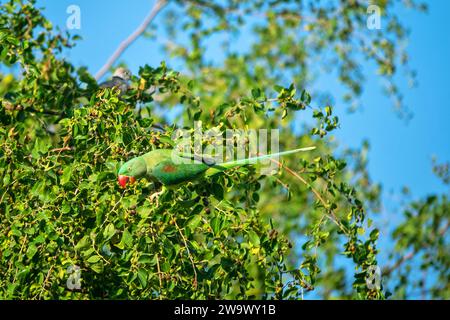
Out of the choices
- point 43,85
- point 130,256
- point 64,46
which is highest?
point 64,46

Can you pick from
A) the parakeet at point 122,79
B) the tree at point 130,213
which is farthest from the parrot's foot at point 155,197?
the parakeet at point 122,79

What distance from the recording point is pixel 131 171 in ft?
12.1

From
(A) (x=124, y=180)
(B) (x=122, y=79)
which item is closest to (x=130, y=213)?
(A) (x=124, y=180)

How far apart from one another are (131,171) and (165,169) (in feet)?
0.55

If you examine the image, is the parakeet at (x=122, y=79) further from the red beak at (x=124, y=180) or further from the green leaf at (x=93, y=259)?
the green leaf at (x=93, y=259)

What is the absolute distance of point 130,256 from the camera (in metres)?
3.75

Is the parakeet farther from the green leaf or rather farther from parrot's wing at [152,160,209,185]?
the green leaf

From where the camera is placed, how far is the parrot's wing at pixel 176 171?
3764mm

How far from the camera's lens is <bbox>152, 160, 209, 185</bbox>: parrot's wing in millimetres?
3764

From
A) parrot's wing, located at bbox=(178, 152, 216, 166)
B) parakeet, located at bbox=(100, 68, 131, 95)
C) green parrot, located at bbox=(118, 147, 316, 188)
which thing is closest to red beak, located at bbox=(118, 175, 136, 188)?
green parrot, located at bbox=(118, 147, 316, 188)
